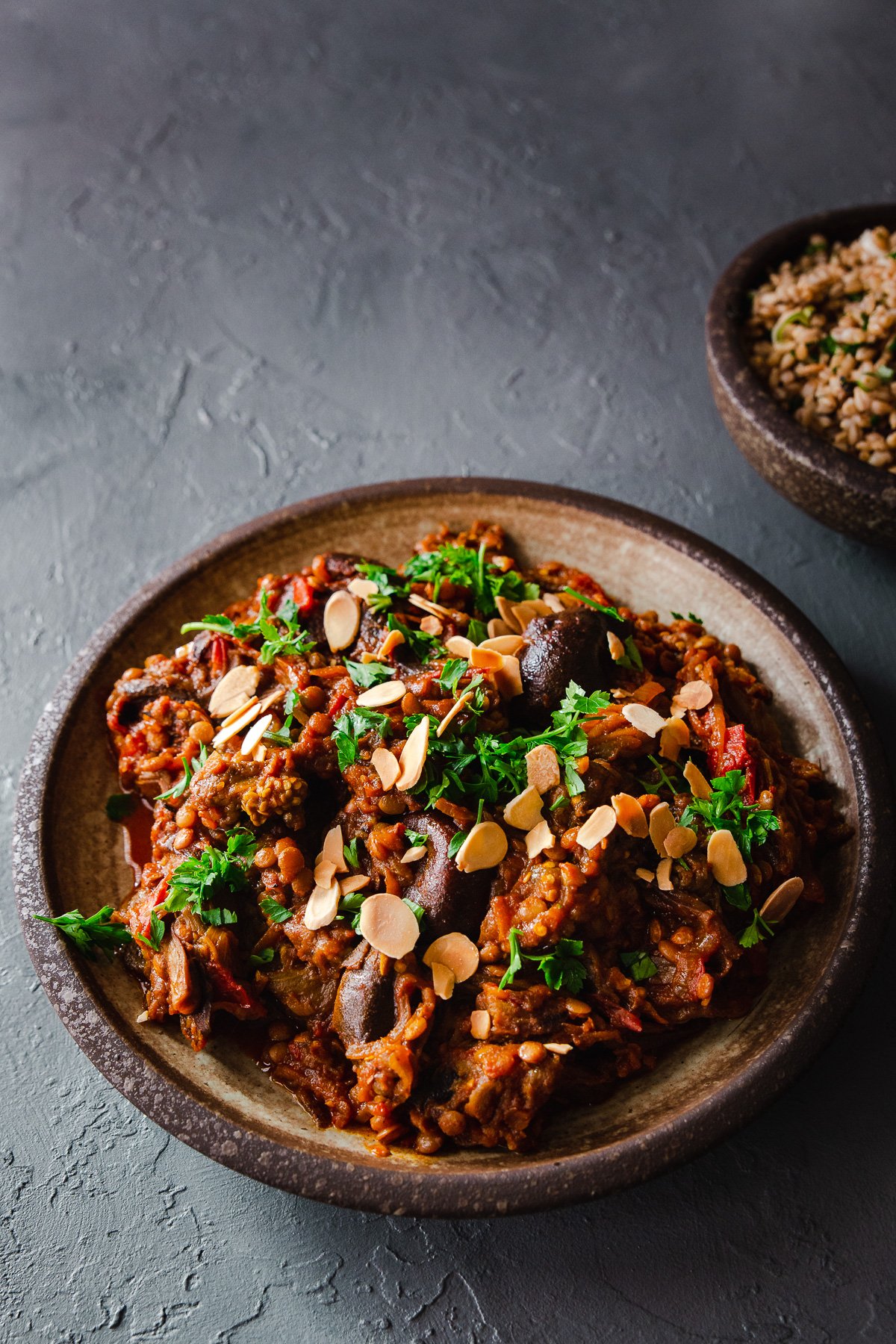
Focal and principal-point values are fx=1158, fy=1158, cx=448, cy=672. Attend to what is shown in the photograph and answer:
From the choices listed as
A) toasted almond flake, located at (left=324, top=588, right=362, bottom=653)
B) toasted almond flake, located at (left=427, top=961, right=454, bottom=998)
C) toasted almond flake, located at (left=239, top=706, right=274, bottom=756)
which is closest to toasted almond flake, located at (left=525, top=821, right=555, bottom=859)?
toasted almond flake, located at (left=427, top=961, right=454, bottom=998)

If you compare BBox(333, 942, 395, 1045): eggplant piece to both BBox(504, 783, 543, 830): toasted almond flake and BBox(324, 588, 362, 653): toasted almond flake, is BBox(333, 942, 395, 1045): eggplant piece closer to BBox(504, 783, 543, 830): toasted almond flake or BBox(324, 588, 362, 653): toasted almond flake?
BBox(504, 783, 543, 830): toasted almond flake

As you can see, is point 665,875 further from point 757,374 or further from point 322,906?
point 757,374

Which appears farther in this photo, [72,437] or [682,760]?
[72,437]

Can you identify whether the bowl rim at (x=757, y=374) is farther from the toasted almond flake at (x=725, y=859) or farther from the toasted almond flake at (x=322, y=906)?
the toasted almond flake at (x=322, y=906)

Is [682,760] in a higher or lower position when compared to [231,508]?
higher

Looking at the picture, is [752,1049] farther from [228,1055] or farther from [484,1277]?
[228,1055]

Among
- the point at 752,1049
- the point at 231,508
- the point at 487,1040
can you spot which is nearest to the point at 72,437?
the point at 231,508

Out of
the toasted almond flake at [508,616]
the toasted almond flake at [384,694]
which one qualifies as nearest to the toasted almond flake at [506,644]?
the toasted almond flake at [508,616]
